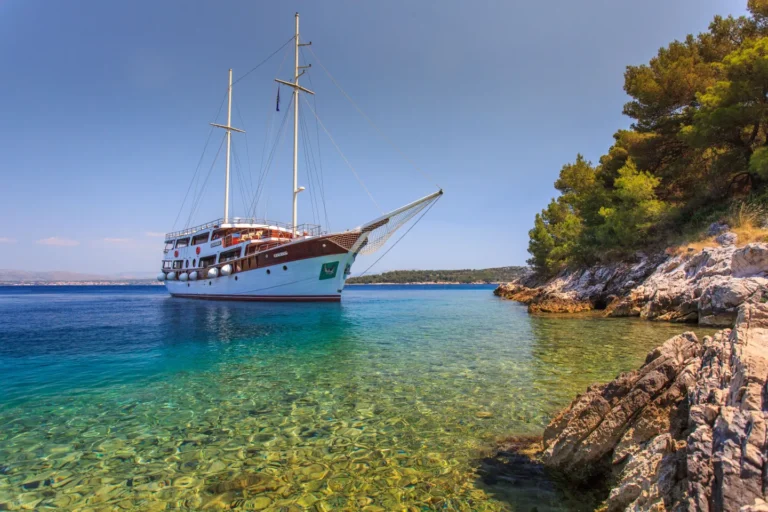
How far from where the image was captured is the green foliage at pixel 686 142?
16938mm

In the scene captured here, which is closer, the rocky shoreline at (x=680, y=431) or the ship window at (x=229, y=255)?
the rocky shoreline at (x=680, y=431)

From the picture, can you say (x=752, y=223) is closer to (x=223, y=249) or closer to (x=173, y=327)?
(x=173, y=327)

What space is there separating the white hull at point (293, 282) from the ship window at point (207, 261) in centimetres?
423

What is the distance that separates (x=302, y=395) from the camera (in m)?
6.51

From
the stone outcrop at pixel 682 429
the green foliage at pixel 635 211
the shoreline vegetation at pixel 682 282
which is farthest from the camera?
the green foliage at pixel 635 211

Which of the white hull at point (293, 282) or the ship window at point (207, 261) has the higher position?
the ship window at point (207, 261)

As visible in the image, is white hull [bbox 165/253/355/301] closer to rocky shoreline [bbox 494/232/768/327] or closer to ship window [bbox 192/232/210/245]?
ship window [bbox 192/232/210/245]

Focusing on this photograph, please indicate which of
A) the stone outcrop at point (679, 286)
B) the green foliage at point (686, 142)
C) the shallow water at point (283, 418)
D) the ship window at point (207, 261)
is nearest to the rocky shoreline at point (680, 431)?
the shallow water at point (283, 418)

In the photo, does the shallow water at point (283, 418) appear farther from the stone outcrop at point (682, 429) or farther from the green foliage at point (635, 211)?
the green foliage at point (635, 211)

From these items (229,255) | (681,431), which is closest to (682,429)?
(681,431)

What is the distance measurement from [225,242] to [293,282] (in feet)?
30.8

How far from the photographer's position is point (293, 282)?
31656 mm

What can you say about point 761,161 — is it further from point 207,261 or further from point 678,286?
point 207,261

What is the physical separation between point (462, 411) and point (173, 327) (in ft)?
52.5
